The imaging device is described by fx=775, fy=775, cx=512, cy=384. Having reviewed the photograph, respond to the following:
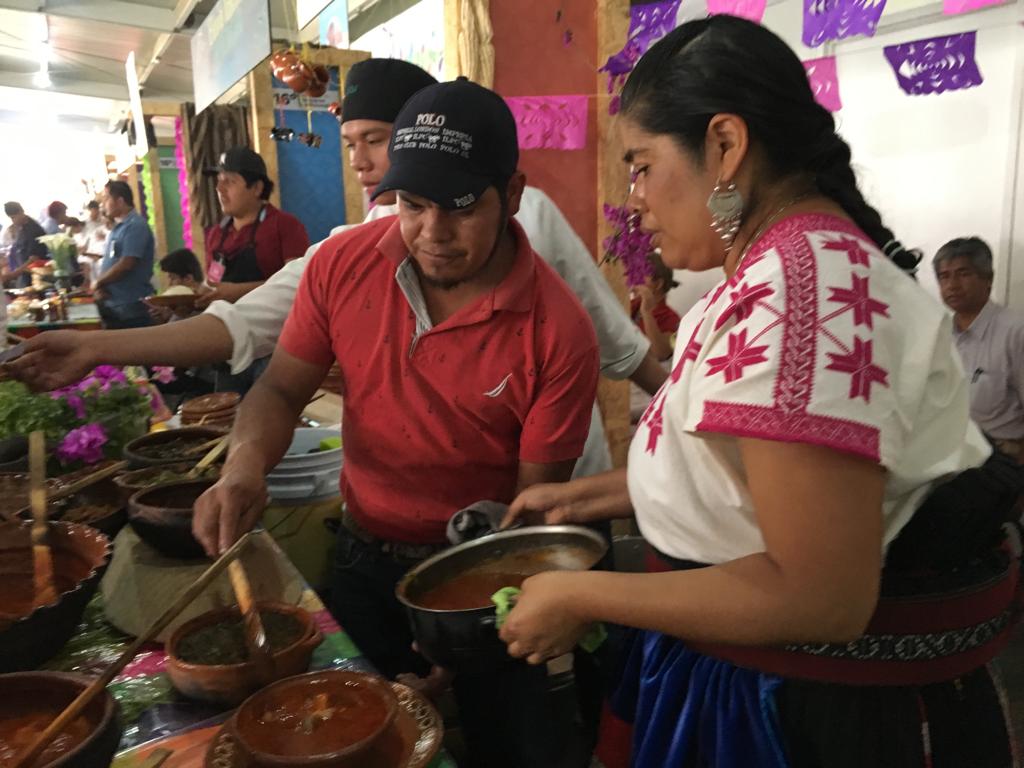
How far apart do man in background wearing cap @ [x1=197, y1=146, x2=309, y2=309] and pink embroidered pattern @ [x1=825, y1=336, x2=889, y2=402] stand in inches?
154

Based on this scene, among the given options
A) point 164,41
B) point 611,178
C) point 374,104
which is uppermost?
point 164,41

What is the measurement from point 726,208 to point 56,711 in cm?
A: 106

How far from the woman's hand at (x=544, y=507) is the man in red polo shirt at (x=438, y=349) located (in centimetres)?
17

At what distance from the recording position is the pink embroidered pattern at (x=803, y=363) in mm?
799

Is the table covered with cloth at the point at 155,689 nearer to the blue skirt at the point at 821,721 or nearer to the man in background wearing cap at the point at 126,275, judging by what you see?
the blue skirt at the point at 821,721

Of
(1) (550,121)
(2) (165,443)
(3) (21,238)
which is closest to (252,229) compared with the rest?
(1) (550,121)

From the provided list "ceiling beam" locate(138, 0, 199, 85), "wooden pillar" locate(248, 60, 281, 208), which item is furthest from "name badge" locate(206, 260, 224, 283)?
"ceiling beam" locate(138, 0, 199, 85)

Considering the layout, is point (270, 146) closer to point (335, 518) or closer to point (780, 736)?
point (335, 518)

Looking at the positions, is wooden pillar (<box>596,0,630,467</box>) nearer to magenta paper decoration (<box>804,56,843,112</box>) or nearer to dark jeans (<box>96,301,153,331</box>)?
magenta paper decoration (<box>804,56,843,112</box>)

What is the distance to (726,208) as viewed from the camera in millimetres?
1021

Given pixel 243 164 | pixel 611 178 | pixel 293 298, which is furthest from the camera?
pixel 243 164

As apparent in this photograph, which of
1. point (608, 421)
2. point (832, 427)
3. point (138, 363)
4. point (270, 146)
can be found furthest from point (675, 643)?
point (270, 146)

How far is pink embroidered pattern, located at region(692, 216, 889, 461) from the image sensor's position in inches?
31.4

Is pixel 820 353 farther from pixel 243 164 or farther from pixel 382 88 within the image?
pixel 243 164
